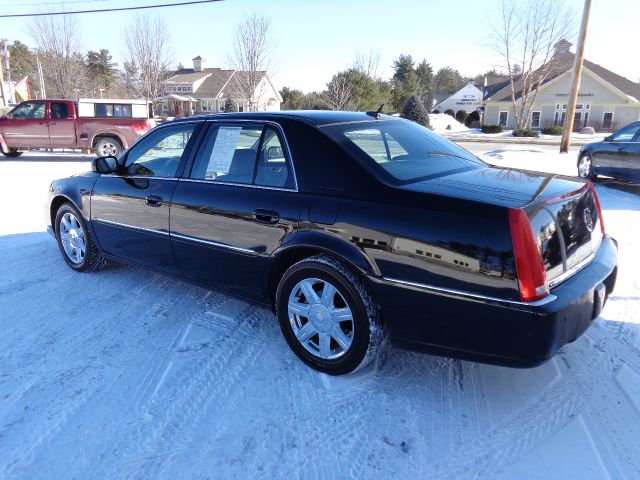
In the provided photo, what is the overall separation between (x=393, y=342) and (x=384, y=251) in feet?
1.85

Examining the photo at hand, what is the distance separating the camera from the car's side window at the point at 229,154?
11.3ft

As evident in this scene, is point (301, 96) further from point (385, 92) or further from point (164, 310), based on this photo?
point (164, 310)

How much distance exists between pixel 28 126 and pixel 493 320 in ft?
55.1

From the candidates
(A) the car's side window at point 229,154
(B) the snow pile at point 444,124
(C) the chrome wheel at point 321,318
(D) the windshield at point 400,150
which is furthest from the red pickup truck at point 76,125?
(B) the snow pile at point 444,124

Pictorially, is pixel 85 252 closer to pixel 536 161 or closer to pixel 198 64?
pixel 536 161

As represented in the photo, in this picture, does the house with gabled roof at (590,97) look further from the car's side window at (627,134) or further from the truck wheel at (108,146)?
the truck wheel at (108,146)

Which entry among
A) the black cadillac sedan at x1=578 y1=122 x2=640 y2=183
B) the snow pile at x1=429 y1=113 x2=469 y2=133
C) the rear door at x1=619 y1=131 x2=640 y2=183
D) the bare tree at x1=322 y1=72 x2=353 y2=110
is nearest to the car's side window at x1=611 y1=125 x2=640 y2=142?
the black cadillac sedan at x1=578 y1=122 x2=640 y2=183

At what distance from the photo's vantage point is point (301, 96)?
4631 cm

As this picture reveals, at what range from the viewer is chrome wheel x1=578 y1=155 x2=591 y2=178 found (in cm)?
1117

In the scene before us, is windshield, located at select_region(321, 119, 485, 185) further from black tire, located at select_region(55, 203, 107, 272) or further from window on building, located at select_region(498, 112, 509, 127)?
window on building, located at select_region(498, 112, 509, 127)

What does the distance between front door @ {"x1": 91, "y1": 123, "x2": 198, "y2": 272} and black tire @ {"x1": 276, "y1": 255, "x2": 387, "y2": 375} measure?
1.41 m

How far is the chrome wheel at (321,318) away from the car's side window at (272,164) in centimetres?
69

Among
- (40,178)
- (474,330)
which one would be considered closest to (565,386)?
(474,330)

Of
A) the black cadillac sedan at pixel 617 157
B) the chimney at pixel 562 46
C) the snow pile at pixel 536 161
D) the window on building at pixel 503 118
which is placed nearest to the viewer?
the black cadillac sedan at pixel 617 157
